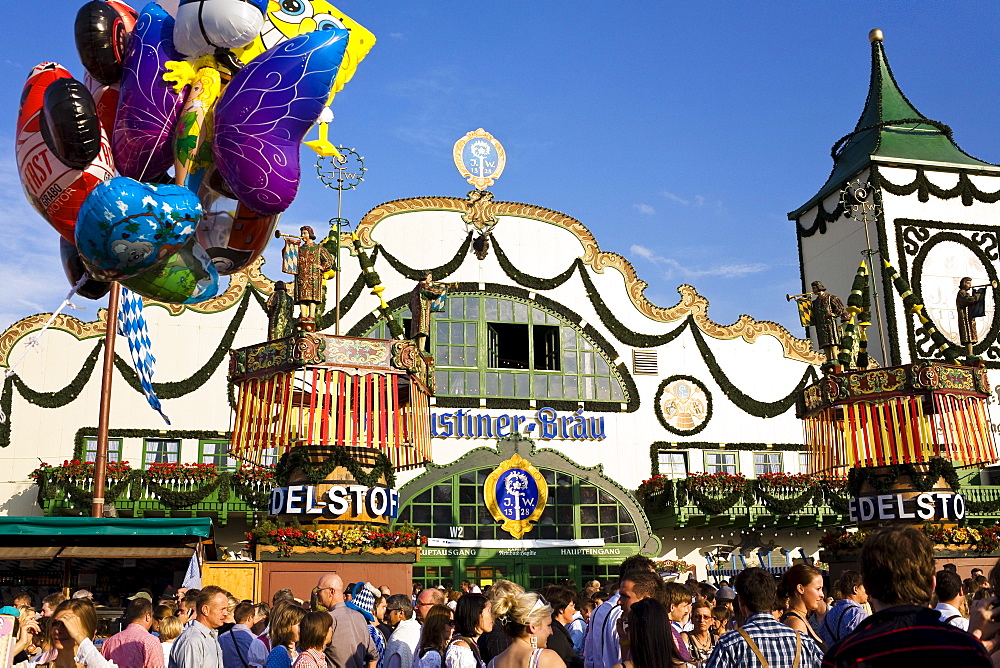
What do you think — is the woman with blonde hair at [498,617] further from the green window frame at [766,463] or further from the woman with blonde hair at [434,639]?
the green window frame at [766,463]

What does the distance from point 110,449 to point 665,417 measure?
589 inches

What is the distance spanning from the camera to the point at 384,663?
705 centimetres

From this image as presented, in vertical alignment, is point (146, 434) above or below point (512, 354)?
below

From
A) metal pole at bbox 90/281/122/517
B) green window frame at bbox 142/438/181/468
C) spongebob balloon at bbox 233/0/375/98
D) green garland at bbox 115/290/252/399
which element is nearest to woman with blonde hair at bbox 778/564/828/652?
spongebob balloon at bbox 233/0/375/98

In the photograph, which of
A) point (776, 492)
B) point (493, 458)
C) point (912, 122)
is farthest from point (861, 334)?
point (912, 122)

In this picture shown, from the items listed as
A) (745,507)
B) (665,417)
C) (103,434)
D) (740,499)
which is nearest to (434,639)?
(103,434)

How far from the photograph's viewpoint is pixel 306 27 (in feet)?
28.8

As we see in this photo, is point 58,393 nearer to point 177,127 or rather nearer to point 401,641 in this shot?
point 177,127

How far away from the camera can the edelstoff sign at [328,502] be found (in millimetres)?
15773

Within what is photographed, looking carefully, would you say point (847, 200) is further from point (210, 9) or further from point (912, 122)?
point (210, 9)

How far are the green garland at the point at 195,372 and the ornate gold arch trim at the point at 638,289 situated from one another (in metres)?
5.11

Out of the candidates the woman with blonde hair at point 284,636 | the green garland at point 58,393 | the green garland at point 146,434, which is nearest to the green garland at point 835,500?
the green garland at point 146,434

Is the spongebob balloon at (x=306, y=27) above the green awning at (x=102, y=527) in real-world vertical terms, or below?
above

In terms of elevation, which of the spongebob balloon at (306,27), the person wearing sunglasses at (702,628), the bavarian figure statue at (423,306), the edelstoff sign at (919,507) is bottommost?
the person wearing sunglasses at (702,628)
